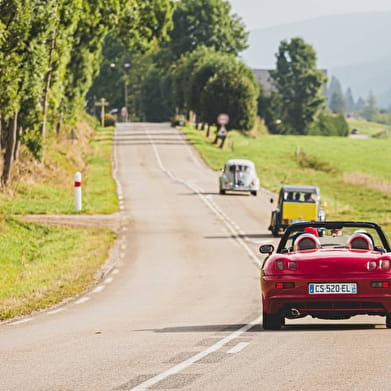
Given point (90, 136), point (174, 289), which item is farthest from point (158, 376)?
point (90, 136)

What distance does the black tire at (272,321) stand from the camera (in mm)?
13633

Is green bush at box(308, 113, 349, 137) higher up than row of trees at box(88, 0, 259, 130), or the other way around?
row of trees at box(88, 0, 259, 130)

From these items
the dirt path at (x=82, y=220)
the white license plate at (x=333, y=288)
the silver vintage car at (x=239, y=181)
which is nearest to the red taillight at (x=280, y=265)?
the white license plate at (x=333, y=288)

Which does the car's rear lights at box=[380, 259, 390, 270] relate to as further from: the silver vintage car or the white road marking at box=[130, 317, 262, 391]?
the silver vintage car

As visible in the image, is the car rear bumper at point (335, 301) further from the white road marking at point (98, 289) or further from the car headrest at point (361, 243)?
the white road marking at point (98, 289)

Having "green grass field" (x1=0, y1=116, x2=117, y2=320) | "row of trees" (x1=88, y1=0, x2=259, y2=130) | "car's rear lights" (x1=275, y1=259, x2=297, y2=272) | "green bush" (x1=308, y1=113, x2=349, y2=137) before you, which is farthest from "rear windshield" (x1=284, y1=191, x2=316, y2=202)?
"green bush" (x1=308, y1=113, x2=349, y2=137)

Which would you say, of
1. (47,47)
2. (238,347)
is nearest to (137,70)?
(47,47)

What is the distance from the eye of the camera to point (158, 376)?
9.43 metres

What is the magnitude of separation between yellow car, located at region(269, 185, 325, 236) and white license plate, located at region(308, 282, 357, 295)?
21.3 meters

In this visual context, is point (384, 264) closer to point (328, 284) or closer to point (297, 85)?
point (328, 284)

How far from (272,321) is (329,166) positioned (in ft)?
237

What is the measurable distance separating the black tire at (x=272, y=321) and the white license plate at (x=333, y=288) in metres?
0.69

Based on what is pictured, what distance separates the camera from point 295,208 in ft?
115

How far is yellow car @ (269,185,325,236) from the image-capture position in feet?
114
